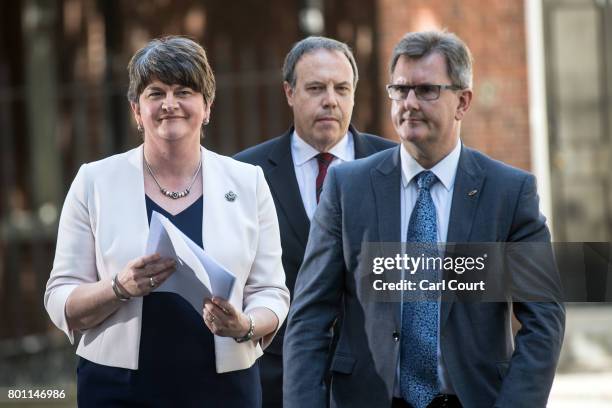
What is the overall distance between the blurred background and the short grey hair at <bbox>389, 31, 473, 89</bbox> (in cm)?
532

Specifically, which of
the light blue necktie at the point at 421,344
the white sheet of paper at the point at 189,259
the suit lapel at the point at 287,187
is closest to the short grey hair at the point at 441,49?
the light blue necktie at the point at 421,344

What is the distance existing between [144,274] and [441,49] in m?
1.12

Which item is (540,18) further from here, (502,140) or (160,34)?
(160,34)

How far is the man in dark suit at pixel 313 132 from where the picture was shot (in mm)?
5156

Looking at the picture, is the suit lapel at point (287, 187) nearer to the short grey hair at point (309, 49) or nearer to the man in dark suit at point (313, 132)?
the man in dark suit at point (313, 132)

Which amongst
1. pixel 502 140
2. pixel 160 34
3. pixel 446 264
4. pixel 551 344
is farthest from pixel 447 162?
pixel 160 34

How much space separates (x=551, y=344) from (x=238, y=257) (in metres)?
0.95

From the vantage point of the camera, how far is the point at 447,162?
4.00 meters

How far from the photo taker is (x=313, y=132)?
5203mm

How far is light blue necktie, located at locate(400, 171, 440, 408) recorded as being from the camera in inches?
149

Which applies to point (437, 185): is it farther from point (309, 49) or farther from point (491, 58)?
point (491, 58)

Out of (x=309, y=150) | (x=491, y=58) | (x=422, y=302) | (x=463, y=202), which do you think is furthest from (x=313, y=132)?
(x=491, y=58)

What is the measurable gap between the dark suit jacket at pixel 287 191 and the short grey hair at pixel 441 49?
1.16 metres

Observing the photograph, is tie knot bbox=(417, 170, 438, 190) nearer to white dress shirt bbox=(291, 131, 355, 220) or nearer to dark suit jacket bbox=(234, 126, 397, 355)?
dark suit jacket bbox=(234, 126, 397, 355)
